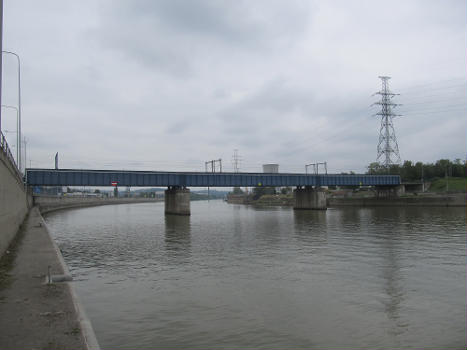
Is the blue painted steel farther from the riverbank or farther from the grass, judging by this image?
the grass

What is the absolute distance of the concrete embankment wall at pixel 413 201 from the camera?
109438 millimetres

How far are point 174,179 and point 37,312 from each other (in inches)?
3207

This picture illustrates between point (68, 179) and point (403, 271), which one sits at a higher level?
point (68, 179)

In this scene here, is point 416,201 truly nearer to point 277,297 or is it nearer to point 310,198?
point 310,198

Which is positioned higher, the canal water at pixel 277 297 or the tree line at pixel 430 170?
the tree line at pixel 430 170

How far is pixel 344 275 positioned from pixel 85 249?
23.5m

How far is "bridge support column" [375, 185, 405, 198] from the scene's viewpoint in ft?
439

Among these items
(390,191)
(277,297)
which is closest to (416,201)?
(390,191)

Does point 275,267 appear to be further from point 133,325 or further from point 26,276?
point 26,276

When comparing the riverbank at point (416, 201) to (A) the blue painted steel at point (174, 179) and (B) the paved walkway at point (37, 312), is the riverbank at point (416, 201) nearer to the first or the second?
(A) the blue painted steel at point (174, 179)

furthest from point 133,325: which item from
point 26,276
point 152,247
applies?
point 152,247

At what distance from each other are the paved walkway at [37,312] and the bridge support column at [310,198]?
9980 centimetres

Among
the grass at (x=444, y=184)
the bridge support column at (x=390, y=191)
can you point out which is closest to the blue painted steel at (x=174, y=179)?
the bridge support column at (x=390, y=191)

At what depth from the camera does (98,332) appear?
1327 cm
